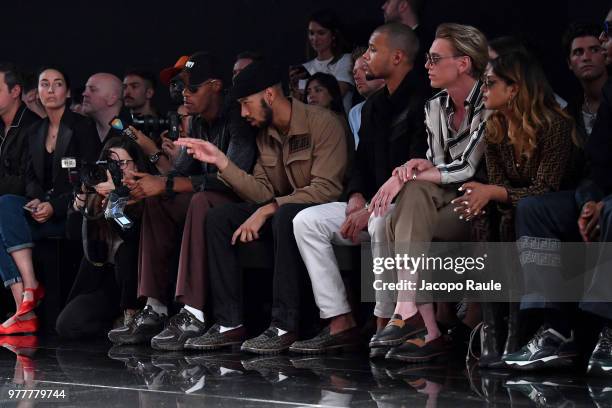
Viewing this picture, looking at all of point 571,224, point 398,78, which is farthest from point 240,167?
point 571,224

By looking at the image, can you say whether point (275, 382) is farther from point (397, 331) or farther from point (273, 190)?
point (273, 190)

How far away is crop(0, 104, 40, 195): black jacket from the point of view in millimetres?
5738

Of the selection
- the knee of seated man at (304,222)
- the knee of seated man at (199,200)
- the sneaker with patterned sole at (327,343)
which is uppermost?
the knee of seated man at (199,200)

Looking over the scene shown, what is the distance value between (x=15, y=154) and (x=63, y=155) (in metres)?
0.36

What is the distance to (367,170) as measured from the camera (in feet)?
15.1

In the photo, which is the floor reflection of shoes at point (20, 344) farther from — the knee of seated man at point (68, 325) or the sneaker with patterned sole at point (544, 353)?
the sneaker with patterned sole at point (544, 353)

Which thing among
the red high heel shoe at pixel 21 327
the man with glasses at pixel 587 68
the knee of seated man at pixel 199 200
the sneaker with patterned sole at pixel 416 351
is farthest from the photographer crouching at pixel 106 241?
the man with glasses at pixel 587 68

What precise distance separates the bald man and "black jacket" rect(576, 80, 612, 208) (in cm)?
288

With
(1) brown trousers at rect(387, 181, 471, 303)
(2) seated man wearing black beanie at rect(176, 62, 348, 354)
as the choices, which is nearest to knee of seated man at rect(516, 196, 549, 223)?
(1) brown trousers at rect(387, 181, 471, 303)

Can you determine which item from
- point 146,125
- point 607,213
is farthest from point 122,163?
point 607,213

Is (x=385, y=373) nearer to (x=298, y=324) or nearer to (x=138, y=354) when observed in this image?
(x=298, y=324)

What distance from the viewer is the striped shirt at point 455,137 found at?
4.14 metres

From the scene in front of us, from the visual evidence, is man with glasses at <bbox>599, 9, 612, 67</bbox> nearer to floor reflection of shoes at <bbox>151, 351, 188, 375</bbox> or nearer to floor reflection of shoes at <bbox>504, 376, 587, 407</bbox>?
floor reflection of shoes at <bbox>504, 376, 587, 407</bbox>

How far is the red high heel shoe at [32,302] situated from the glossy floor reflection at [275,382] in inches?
36.9
